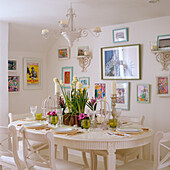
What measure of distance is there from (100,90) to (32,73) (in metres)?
1.42

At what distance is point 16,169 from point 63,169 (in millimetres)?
621

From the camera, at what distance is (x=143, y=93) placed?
416cm

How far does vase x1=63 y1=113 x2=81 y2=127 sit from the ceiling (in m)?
1.39

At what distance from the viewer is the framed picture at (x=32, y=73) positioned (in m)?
5.09

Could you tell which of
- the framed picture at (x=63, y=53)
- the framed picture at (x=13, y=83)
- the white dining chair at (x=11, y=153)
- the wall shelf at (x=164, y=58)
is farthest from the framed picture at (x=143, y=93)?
the framed picture at (x=13, y=83)

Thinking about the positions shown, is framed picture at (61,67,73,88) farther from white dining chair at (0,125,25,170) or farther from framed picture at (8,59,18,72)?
white dining chair at (0,125,25,170)

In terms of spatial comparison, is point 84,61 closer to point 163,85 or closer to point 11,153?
point 163,85

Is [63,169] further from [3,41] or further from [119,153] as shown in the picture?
[3,41]

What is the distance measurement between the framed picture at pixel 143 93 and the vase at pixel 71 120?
142 centimetres

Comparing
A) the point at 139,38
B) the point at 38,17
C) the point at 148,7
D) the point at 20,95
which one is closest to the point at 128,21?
the point at 139,38

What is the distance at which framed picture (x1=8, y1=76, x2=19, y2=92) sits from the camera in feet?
15.8

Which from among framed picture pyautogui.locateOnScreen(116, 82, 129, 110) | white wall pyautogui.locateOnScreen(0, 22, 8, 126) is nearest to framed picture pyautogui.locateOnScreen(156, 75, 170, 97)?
framed picture pyautogui.locateOnScreen(116, 82, 129, 110)

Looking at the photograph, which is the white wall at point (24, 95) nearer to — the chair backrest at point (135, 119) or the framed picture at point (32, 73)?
the framed picture at point (32, 73)

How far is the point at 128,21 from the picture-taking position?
4254 millimetres
